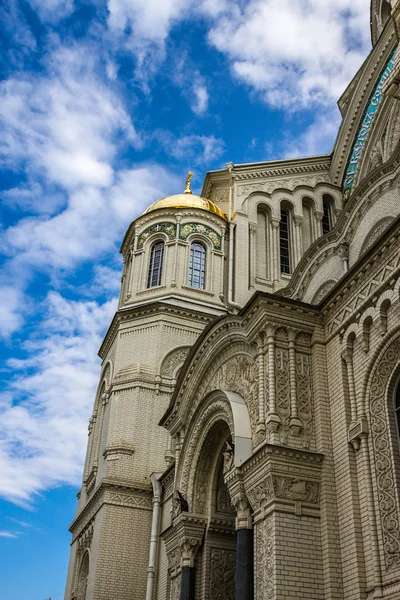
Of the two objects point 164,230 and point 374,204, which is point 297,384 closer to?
point 374,204

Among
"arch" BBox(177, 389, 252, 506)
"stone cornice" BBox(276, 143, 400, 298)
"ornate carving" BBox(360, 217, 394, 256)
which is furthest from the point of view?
"stone cornice" BBox(276, 143, 400, 298)

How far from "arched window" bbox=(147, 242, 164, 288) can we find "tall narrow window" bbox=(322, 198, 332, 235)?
5.71 metres

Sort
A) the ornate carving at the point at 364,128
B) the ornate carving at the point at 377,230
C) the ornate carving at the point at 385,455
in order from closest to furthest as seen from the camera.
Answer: the ornate carving at the point at 385,455
the ornate carving at the point at 377,230
the ornate carving at the point at 364,128

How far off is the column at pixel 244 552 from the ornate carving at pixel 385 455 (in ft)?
7.75

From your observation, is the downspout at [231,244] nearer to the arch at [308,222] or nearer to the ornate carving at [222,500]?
the arch at [308,222]

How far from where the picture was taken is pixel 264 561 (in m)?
9.76

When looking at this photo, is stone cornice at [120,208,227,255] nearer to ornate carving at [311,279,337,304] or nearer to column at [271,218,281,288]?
column at [271,218,281,288]

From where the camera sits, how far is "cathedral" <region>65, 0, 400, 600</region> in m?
9.68

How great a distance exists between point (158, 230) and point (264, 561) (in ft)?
48.7

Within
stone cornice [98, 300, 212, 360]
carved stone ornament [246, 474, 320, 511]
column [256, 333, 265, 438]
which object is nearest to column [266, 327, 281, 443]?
column [256, 333, 265, 438]

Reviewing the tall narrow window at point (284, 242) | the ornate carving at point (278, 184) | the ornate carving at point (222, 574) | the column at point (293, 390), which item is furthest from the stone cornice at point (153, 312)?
the column at point (293, 390)

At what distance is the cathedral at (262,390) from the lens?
9.68m

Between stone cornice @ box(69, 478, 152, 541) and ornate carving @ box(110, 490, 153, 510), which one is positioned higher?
stone cornice @ box(69, 478, 152, 541)

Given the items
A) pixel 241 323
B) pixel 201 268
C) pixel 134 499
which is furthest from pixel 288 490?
pixel 201 268
